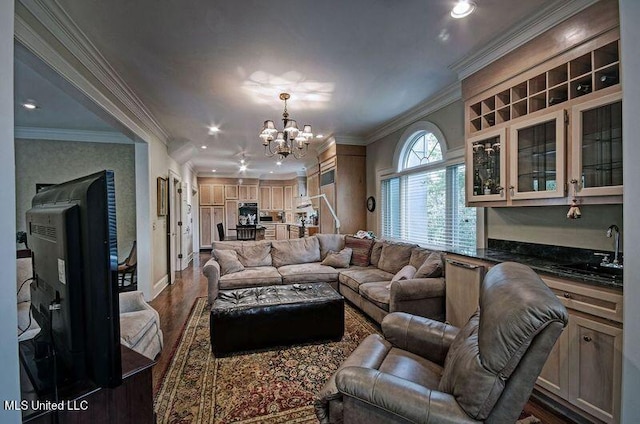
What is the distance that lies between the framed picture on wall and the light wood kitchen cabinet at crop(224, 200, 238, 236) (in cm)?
492

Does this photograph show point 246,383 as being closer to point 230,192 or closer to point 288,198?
point 230,192

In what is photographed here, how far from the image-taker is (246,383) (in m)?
2.19

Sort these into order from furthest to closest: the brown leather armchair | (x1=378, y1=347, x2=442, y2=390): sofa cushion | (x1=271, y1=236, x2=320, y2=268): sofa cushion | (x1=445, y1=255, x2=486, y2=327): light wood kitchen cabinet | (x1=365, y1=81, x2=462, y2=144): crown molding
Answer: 1. (x1=271, y1=236, x2=320, y2=268): sofa cushion
2. (x1=365, y1=81, x2=462, y2=144): crown molding
3. (x1=445, y1=255, x2=486, y2=327): light wood kitchen cabinet
4. (x1=378, y1=347, x2=442, y2=390): sofa cushion
5. the brown leather armchair

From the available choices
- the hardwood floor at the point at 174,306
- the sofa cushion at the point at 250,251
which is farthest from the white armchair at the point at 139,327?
the sofa cushion at the point at 250,251

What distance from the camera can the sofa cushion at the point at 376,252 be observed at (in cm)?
432

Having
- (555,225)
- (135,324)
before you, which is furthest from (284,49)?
(555,225)

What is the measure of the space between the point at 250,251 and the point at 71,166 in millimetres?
3280

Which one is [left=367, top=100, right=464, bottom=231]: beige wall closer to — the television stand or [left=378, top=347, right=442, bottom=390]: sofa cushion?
[left=378, top=347, right=442, bottom=390]: sofa cushion

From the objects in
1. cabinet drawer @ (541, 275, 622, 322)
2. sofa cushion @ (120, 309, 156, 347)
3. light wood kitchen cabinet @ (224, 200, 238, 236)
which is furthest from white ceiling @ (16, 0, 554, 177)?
light wood kitchen cabinet @ (224, 200, 238, 236)

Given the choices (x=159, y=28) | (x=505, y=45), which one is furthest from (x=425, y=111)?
(x=159, y=28)

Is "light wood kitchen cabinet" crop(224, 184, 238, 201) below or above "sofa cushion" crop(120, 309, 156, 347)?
above

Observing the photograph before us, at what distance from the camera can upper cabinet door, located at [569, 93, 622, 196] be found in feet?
5.82

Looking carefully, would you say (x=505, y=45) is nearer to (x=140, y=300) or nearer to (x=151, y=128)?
(x=140, y=300)

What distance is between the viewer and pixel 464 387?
1.06 m
